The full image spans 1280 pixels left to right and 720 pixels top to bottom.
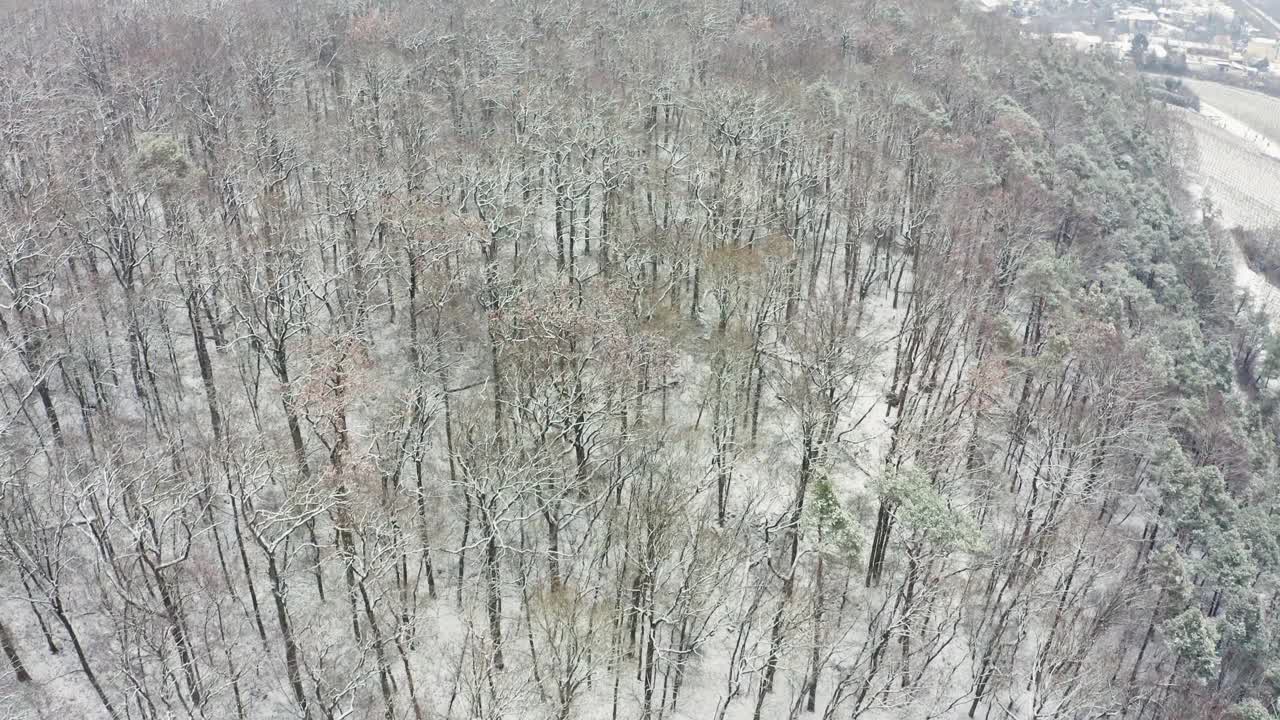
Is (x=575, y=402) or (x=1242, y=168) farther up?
(x=575, y=402)

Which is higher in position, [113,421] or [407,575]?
[113,421]

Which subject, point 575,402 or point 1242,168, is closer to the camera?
point 575,402

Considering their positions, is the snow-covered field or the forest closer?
the forest

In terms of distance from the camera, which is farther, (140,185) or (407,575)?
(140,185)

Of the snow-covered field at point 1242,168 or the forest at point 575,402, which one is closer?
the forest at point 575,402

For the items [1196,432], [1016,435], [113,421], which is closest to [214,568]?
[113,421]

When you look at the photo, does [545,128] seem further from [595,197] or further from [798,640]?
[798,640]

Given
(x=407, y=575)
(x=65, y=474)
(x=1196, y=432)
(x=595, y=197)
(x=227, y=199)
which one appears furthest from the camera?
(x=595, y=197)

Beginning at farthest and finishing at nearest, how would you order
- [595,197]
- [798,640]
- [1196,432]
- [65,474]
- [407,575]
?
1. [595,197]
2. [1196,432]
3. [407,575]
4. [798,640]
5. [65,474]
